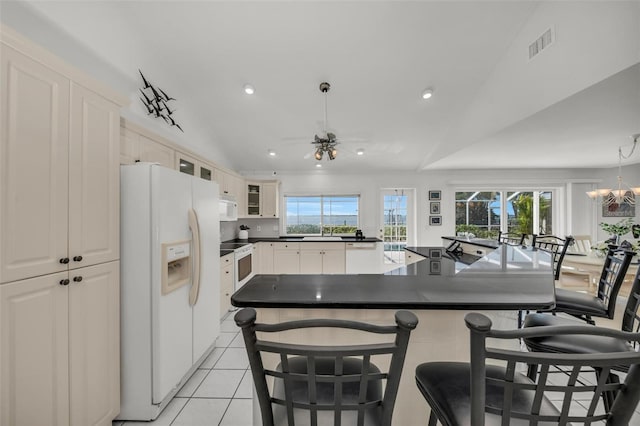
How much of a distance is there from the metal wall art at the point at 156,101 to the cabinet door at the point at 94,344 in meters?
1.99

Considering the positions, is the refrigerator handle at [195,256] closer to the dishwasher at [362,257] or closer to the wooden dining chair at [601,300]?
the wooden dining chair at [601,300]

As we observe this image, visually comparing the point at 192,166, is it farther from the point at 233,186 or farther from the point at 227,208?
the point at 233,186

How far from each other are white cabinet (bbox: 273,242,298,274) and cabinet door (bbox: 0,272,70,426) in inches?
149

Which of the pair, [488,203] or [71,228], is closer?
[71,228]

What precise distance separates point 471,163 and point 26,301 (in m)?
5.75

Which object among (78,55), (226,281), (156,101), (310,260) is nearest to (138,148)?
(78,55)

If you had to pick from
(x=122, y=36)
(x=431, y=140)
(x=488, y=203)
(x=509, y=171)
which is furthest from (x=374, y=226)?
(x=122, y=36)

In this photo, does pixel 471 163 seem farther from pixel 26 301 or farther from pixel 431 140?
pixel 26 301

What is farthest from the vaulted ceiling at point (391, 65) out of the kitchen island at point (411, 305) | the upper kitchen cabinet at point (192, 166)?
the kitchen island at point (411, 305)

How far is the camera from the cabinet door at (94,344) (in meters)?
1.30

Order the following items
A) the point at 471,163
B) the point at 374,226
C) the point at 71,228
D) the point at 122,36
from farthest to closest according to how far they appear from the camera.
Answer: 1. the point at 374,226
2. the point at 471,163
3. the point at 122,36
4. the point at 71,228

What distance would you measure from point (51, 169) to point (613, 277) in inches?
144

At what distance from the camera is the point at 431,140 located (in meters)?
4.32

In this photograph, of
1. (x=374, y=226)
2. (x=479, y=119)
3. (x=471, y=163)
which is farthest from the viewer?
(x=374, y=226)
